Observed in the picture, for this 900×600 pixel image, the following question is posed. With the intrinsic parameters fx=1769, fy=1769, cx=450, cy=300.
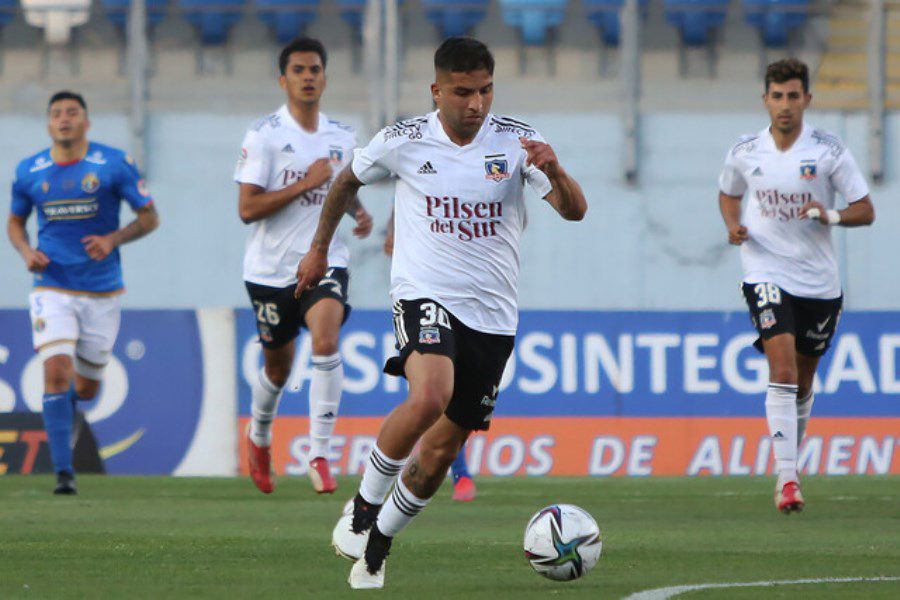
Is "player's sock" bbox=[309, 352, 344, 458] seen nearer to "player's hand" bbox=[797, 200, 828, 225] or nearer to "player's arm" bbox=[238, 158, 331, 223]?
"player's arm" bbox=[238, 158, 331, 223]

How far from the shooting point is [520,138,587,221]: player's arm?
586 cm

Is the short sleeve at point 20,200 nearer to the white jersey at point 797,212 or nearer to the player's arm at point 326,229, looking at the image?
the white jersey at point 797,212

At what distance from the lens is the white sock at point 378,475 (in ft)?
19.9

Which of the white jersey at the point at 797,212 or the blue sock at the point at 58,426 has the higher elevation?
the white jersey at the point at 797,212

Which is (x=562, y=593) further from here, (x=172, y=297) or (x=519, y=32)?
(x=519, y=32)

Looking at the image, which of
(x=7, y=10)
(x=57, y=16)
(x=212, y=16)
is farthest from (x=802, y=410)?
(x=7, y=10)

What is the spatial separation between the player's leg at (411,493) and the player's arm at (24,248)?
518 centimetres

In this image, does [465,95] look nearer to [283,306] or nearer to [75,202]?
[283,306]

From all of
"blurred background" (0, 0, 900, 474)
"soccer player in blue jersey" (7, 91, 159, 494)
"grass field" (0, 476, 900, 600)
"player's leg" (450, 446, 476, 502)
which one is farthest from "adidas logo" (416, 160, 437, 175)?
"blurred background" (0, 0, 900, 474)

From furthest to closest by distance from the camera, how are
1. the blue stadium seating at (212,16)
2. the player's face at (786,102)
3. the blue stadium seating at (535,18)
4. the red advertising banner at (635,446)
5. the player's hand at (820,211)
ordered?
1. the blue stadium seating at (212,16)
2. the blue stadium seating at (535,18)
3. the red advertising banner at (635,446)
4. the player's face at (786,102)
5. the player's hand at (820,211)

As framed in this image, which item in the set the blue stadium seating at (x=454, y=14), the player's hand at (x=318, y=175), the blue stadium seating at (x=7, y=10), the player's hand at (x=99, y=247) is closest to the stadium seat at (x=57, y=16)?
the blue stadium seating at (x=7, y=10)

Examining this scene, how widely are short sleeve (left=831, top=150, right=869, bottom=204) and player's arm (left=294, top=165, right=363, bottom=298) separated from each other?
14.3ft

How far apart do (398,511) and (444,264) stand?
36.0 inches

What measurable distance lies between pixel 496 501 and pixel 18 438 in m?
4.97
